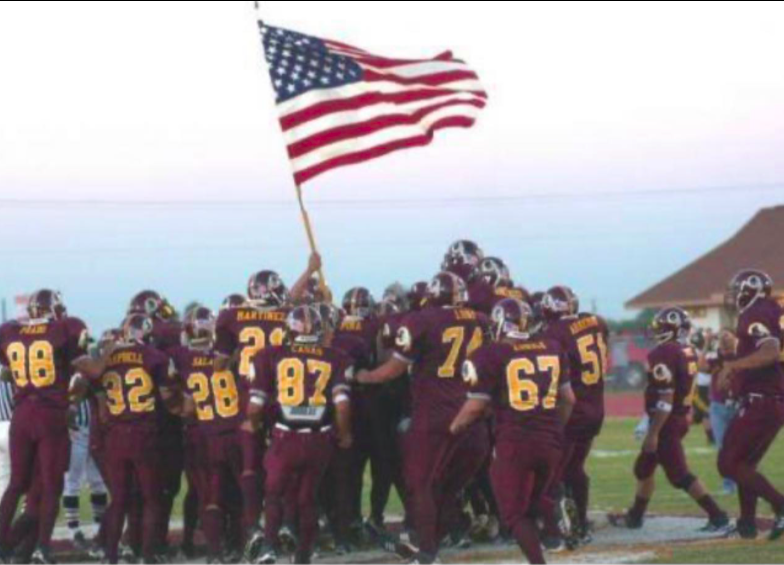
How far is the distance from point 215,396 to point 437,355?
1.85 meters

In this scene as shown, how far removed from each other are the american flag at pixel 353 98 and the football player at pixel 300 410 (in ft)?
10.8

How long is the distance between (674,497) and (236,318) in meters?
7.25

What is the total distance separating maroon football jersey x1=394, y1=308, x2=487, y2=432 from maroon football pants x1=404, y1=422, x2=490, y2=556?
13cm

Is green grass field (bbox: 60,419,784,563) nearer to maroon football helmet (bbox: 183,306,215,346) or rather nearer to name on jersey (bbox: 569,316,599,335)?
name on jersey (bbox: 569,316,599,335)

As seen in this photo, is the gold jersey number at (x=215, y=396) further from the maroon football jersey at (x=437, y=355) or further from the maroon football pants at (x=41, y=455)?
the maroon football jersey at (x=437, y=355)

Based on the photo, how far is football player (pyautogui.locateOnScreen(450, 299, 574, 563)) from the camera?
12508mm

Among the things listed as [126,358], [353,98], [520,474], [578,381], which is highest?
[353,98]

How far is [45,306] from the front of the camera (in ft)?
46.9

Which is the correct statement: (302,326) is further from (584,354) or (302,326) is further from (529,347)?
(584,354)

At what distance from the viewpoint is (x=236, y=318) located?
14.3 metres

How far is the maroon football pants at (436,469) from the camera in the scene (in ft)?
44.7

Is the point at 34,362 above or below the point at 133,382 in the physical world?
above

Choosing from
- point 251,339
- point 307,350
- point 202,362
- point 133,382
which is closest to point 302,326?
point 307,350

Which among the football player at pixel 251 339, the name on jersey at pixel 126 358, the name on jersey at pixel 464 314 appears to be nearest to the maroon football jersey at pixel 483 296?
the name on jersey at pixel 464 314
